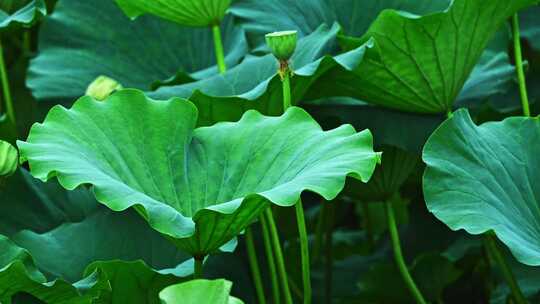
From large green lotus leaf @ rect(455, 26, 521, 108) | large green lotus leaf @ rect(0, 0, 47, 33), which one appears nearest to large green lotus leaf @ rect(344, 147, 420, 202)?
large green lotus leaf @ rect(455, 26, 521, 108)

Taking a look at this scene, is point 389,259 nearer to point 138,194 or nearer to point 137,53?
point 137,53

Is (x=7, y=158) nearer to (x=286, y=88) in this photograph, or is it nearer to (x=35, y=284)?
(x=35, y=284)

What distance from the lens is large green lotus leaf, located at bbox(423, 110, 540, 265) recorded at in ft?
4.66

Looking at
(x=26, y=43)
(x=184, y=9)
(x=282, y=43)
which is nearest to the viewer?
(x=282, y=43)

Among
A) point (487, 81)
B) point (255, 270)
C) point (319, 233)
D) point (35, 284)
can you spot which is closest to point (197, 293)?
point (35, 284)

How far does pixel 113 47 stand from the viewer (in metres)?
2.09

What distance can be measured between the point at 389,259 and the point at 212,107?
737 millimetres

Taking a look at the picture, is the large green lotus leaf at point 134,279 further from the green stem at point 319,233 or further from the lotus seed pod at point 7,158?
the green stem at point 319,233

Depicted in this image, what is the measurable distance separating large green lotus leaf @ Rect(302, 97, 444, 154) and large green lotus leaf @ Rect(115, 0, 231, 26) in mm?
208

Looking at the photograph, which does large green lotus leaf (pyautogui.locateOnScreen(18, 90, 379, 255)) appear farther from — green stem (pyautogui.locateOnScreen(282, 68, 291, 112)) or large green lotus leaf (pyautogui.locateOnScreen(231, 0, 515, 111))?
large green lotus leaf (pyautogui.locateOnScreen(231, 0, 515, 111))

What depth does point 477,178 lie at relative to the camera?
1471 mm

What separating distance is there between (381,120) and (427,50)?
0.63ft

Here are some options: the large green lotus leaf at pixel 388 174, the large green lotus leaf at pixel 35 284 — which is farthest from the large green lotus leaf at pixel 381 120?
the large green lotus leaf at pixel 35 284

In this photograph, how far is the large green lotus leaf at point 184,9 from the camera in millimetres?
1716
